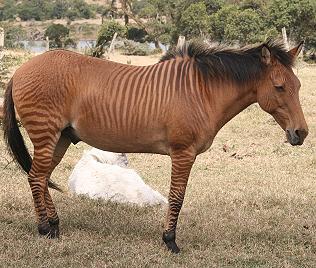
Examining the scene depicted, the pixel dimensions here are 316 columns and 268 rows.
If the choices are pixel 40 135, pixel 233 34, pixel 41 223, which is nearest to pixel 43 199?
pixel 41 223

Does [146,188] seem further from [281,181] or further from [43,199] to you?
[281,181]

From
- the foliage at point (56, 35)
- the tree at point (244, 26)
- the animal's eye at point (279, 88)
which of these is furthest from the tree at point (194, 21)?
the animal's eye at point (279, 88)

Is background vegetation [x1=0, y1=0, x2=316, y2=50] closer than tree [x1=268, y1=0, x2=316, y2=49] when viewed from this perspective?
No

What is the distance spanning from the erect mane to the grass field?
1.56 meters

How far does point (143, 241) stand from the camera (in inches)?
206

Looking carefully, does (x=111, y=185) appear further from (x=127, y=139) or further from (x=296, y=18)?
(x=296, y=18)

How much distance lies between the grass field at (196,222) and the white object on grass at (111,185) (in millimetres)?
238

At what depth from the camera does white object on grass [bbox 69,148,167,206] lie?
660 centimetres

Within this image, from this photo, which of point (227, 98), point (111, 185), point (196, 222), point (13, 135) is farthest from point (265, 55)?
point (111, 185)

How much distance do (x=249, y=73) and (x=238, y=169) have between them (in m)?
4.15

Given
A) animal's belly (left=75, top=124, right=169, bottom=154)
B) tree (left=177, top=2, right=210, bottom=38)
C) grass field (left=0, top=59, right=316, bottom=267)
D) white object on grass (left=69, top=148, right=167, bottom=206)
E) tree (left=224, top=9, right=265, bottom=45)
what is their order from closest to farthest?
grass field (left=0, top=59, right=316, bottom=267), animal's belly (left=75, top=124, right=169, bottom=154), white object on grass (left=69, top=148, right=167, bottom=206), tree (left=224, top=9, right=265, bottom=45), tree (left=177, top=2, right=210, bottom=38)

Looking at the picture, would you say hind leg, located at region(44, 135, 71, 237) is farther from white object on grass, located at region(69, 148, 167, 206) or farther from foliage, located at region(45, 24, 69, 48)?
foliage, located at region(45, 24, 69, 48)

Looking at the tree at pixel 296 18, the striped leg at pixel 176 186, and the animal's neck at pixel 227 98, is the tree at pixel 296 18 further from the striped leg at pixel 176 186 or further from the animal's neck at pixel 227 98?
the striped leg at pixel 176 186

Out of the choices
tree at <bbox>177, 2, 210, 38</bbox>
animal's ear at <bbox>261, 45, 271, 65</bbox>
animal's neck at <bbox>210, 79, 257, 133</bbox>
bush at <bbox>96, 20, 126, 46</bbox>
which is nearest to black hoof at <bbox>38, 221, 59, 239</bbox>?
animal's neck at <bbox>210, 79, 257, 133</bbox>
